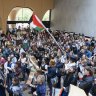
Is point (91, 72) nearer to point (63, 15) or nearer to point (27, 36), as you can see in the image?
point (27, 36)

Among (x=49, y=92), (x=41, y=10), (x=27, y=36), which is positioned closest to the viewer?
(x=49, y=92)

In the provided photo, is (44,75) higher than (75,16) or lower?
lower

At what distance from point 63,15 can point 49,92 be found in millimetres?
18509

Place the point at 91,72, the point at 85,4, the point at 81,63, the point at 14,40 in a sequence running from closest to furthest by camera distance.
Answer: the point at 91,72 → the point at 81,63 → the point at 14,40 → the point at 85,4

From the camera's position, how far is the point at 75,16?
25.8 m

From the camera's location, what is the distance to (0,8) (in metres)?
26.6

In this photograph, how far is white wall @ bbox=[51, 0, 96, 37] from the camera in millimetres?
23344

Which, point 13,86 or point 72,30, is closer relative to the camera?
point 13,86

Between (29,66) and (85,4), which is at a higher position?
(85,4)

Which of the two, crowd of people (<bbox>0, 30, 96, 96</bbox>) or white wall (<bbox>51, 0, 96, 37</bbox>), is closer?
crowd of people (<bbox>0, 30, 96, 96</bbox>)

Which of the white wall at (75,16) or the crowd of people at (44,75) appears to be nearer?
the crowd of people at (44,75)

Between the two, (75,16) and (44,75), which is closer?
(44,75)

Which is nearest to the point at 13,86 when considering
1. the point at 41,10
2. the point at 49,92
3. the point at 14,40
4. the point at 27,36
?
the point at 49,92

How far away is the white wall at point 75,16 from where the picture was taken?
23.3 m
